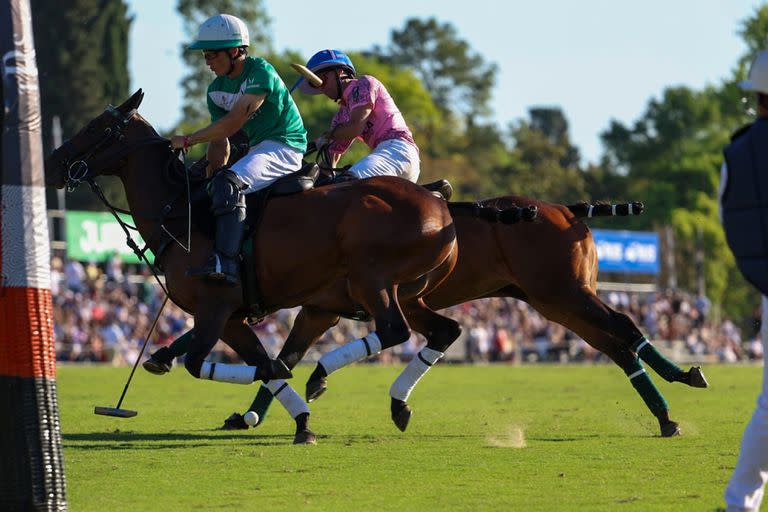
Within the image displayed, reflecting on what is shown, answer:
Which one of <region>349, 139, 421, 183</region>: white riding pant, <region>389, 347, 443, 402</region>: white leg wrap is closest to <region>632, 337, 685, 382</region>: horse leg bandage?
<region>389, 347, 443, 402</region>: white leg wrap

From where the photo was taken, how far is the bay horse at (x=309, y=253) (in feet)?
34.2

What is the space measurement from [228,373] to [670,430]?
412cm

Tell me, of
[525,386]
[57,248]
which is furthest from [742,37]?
[525,386]

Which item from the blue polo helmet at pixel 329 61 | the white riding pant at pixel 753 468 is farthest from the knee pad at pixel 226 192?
the white riding pant at pixel 753 468

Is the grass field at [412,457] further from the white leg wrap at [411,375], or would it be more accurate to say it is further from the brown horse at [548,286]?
the brown horse at [548,286]

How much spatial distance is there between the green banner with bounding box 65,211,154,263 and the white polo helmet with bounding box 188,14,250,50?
27.9 meters

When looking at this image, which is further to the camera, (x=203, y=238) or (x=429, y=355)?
(x=429, y=355)

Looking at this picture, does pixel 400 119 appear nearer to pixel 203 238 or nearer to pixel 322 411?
pixel 203 238

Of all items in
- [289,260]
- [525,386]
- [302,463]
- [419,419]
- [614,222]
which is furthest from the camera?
[614,222]

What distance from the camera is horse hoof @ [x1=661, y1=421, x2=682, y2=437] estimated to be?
469 inches

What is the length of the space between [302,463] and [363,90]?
149 inches

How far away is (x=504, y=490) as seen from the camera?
8227 mm

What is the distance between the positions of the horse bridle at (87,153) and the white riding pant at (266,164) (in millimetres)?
1082

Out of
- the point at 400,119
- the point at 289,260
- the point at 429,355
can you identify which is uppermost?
the point at 400,119
